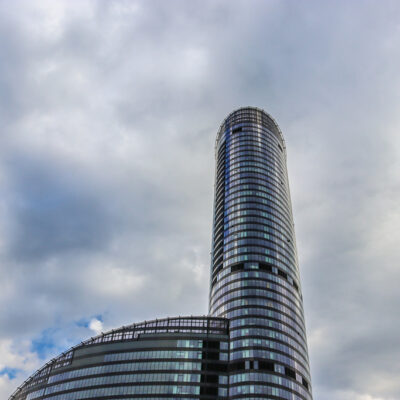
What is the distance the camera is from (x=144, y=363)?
116 m

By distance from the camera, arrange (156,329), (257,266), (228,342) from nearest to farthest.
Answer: (228,342) < (156,329) < (257,266)

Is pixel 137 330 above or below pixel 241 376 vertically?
above

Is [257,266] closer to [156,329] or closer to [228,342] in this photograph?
[228,342]

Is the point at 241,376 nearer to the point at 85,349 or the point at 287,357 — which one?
the point at 287,357

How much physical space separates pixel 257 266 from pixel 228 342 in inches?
1245

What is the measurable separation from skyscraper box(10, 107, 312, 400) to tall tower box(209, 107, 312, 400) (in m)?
0.38

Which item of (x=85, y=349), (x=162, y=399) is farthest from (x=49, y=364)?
(x=162, y=399)

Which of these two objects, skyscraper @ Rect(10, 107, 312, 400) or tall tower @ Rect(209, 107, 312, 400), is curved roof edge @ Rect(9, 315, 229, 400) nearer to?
skyscraper @ Rect(10, 107, 312, 400)

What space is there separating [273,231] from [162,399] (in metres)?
77.5

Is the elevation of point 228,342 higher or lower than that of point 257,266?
lower

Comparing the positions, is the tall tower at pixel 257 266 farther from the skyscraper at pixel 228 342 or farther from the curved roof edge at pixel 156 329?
the curved roof edge at pixel 156 329

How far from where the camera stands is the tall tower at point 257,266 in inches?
4493

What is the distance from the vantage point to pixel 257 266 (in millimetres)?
139250

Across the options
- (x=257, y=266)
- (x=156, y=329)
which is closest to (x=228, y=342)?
(x=156, y=329)
